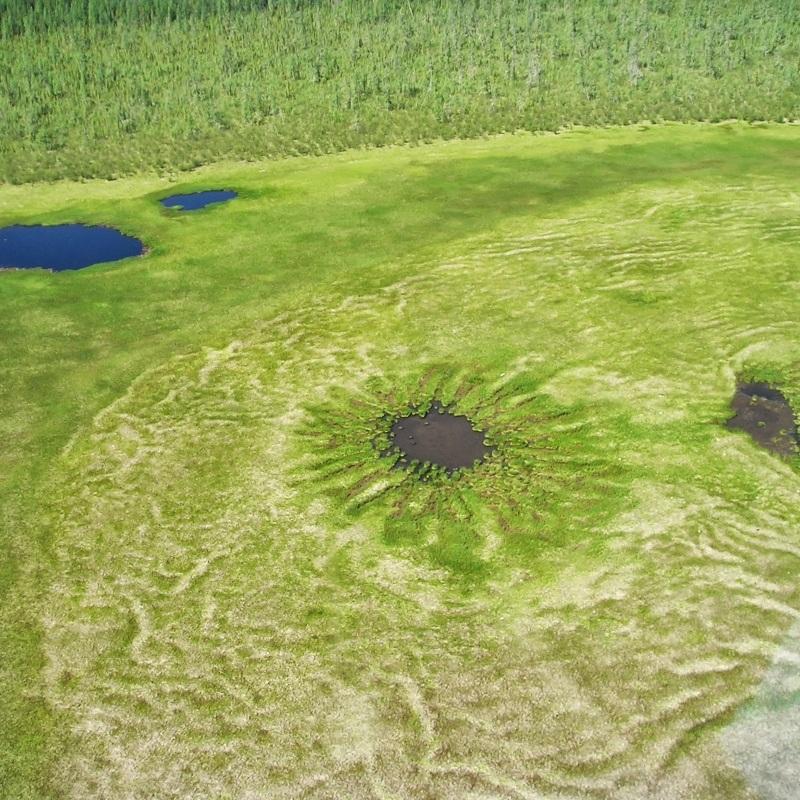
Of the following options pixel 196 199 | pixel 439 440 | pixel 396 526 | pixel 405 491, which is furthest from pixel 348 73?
pixel 396 526

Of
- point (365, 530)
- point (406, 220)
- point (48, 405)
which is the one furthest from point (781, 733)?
point (406, 220)

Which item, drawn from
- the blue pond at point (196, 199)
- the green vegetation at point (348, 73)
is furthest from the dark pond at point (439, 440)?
the green vegetation at point (348, 73)

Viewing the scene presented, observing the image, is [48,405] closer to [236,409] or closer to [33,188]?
[236,409]

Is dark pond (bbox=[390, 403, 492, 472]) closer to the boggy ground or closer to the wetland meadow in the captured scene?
the wetland meadow

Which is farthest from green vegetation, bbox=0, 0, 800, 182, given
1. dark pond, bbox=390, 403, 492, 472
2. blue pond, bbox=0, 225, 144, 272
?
dark pond, bbox=390, 403, 492, 472

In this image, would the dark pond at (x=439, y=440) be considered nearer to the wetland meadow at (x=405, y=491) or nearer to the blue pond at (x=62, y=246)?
the wetland meadow at (x=405, y=491)

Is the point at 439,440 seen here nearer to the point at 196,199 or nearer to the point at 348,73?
the point at 196,199
